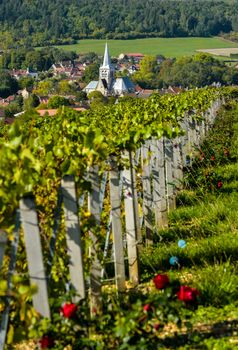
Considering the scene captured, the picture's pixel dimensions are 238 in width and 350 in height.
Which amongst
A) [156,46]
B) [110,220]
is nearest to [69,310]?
[110,220]

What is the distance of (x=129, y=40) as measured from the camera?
172125 mm

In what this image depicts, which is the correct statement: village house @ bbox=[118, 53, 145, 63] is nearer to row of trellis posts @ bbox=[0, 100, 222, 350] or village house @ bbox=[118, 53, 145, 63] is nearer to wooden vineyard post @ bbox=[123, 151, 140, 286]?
row of trellis posts @ bbox=[0, 100, 222, 350]

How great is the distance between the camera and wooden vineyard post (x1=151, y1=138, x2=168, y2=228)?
6234mm

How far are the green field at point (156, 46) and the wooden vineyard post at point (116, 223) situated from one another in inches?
5382

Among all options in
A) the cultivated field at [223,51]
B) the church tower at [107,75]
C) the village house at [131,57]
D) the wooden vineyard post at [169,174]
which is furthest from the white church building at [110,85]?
the wooden vineyard post at [169,174]

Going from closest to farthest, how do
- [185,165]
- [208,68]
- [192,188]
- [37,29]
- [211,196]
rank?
[211,196] < [192,188] < [185,165] < [208,68] < [37,29]

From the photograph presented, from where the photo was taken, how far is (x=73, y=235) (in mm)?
3299

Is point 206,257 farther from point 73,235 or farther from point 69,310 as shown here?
point 69,310

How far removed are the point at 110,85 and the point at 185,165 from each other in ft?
375

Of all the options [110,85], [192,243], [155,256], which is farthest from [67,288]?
[110,85]

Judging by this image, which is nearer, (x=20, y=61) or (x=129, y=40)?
(x=20, y=61)

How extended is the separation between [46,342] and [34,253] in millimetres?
427

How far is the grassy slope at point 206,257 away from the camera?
12.0ft

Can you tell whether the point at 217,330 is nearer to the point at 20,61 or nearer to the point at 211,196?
the point at 211,196
